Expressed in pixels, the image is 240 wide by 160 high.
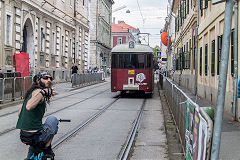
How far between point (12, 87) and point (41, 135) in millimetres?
10594

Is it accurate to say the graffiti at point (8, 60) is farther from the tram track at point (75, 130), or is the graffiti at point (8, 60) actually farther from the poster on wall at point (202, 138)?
the poster on wall at point (202, 138)

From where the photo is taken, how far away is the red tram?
19266 mm

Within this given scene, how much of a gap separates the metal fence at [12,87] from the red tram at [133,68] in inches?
188

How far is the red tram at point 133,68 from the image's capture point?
19.3 m

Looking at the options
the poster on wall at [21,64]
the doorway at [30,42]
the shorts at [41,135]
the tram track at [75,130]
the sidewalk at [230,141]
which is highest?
the doorway at [30,42]

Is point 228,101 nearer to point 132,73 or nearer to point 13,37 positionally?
point 132,73

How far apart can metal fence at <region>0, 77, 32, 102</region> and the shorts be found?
9452 mm

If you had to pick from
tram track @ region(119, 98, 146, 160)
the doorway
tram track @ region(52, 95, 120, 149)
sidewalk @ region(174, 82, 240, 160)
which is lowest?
tram track @ region(119, 98, 146, 160)

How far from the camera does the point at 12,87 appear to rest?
49.9ft

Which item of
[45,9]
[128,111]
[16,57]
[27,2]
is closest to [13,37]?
[16,57]

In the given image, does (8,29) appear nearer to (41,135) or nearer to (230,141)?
(230,141)

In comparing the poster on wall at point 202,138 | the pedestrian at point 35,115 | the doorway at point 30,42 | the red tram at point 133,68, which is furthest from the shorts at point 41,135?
the doorway at point 30,42

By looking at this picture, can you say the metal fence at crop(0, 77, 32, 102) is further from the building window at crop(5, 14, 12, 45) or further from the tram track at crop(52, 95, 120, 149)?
the building window at crop(5, 14, 12, 45)

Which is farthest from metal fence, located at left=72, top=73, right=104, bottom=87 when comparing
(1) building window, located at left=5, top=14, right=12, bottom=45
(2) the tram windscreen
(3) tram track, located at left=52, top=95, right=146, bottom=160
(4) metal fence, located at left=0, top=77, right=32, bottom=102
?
(3) tram track, located at left=52, top=95, right=146, bottom=160
